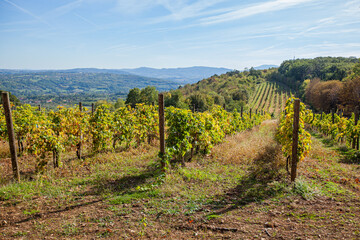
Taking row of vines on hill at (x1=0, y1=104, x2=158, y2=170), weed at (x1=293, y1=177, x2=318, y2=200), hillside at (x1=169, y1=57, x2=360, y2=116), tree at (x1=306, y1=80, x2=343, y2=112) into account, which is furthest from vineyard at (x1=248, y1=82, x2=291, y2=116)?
weed at (x1=293, y1=177, x2=318, y2=200)

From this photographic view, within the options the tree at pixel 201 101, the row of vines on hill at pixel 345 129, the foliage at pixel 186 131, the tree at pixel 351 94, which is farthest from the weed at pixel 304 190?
the tree at pixel 201 101

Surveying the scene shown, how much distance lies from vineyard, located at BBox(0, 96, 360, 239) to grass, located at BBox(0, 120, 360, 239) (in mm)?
23

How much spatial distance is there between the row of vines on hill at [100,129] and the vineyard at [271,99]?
176ft

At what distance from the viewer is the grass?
392 cm

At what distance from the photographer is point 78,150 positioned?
818 cm

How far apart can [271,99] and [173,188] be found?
7543 cm

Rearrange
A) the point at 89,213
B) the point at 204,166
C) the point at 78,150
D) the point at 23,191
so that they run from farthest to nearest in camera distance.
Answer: the point at 78,150
the point at 204,166
the point at 23,191
the point at 89,213

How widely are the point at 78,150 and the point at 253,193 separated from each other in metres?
6.65

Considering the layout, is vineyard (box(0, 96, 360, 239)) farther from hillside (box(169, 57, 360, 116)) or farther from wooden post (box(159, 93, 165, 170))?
hillside (box(169, 57, 360, 116))

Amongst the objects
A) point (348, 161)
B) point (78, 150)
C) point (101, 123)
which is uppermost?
point (101, 123)

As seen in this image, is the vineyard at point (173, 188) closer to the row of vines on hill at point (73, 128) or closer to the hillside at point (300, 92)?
the row of vines on hill at point (73, 128)

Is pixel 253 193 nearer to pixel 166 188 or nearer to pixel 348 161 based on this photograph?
pixel 166 188

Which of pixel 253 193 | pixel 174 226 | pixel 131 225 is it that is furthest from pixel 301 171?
pixel 131 225

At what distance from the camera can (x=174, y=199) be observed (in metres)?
5.03
